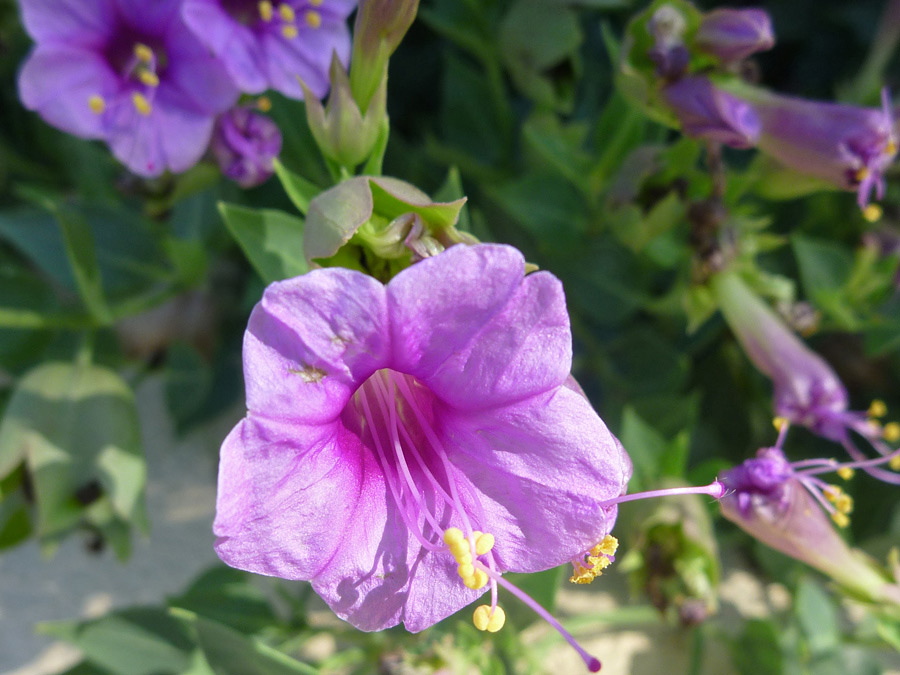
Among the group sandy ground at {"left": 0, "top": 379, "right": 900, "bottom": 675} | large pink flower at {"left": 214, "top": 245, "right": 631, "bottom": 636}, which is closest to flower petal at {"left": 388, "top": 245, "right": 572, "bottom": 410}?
large pink flower at {"left": 214, "top": 245, "right": 631, "bottom": 636}

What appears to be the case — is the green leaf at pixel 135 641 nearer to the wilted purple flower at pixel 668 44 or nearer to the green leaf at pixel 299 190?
the green leaf at pixel 299 190

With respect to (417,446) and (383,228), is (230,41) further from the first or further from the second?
(417,446)

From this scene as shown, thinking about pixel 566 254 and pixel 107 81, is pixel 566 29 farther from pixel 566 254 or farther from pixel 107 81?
pixel 107 81

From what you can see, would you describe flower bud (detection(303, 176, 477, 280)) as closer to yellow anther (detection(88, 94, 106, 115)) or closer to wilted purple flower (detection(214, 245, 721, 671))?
wilted purple flower (detection(214, 245, 721, 671))

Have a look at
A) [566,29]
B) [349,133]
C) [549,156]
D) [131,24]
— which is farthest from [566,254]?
[131,24]

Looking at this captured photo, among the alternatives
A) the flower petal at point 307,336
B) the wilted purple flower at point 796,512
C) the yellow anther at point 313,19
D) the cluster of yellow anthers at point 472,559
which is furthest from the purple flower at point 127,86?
the wilted purple flower at point 796,512

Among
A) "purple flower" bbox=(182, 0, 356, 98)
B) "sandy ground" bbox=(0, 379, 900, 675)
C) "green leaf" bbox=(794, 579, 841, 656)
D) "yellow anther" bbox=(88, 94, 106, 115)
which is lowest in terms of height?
"sandy ground" bbox=(0, 379, 900, 675)

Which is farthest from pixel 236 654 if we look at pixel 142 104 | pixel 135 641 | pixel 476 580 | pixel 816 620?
pixel 816 620
